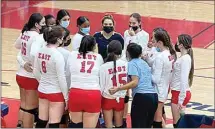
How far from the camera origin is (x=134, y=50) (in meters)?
8.10

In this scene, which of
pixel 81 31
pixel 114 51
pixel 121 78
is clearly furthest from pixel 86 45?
pixel 81 31

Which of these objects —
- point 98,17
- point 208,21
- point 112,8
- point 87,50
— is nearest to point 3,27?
point 98,17

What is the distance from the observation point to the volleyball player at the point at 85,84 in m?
7.79

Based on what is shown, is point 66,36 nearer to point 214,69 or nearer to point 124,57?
point 124,57

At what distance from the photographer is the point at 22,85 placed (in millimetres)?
8820

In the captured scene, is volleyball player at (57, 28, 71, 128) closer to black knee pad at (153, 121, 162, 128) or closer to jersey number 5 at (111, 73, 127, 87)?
jersey number 5 at (111, 73, 127, 87)

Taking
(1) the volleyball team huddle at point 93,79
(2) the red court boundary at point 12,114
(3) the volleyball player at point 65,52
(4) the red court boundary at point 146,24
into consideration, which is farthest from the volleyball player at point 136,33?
(4) the red court boundary at point 146,24

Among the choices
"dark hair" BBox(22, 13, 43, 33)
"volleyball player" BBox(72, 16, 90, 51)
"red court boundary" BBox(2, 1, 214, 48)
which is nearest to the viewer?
"dark hair" BBox(22, 13, 43, 33)

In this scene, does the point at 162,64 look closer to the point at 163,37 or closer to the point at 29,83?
the point at 163,37

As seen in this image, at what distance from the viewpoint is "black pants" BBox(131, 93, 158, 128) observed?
26.7 feet

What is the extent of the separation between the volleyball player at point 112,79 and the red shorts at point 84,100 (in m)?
0.20

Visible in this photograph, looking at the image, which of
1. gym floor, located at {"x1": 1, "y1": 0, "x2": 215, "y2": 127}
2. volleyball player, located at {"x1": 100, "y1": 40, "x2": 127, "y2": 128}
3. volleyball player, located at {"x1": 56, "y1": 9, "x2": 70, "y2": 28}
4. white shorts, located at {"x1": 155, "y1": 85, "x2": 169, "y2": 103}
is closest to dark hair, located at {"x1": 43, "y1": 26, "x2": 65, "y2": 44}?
volleyball player, located at {"x1": 100, "y1": 40, "x2": 127, "y2": 128}

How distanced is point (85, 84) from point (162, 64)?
3.83 feet

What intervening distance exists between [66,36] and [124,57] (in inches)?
36.9
